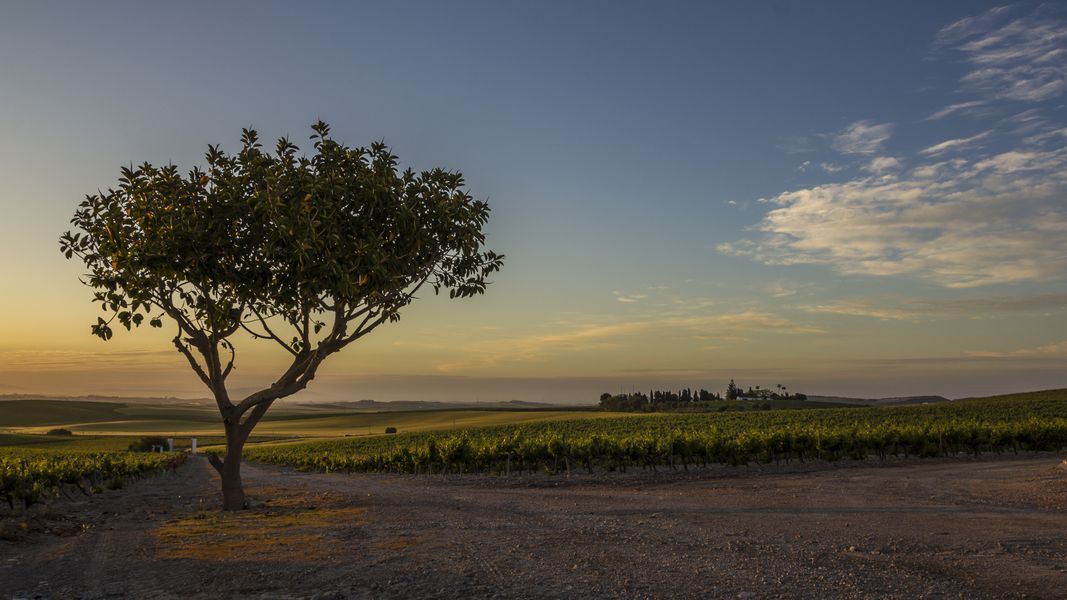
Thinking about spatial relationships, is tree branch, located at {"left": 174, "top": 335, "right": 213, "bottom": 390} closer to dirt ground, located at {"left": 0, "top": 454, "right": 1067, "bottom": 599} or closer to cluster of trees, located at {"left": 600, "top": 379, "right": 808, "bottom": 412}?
dirt ground, located at {"left": 0, "top": 454, "right": 1067, "bottom": 599}

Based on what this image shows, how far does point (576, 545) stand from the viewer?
45.2ft

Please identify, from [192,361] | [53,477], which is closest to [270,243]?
[192,361]

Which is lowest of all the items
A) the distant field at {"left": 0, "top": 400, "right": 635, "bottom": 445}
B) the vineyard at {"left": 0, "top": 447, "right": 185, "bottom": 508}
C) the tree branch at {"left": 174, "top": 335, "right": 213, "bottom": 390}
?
the distant field at {"left": 0, "top": 400, "right": 635, "bottom": 445}

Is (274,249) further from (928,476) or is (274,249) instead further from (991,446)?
(991,446)

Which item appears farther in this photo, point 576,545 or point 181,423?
point 181,423

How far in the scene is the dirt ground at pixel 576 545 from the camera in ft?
35.0

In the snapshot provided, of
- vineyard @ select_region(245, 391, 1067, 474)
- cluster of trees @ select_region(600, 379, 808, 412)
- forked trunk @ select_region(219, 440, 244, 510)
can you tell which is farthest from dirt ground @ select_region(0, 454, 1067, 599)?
cluster of trees @ select_region(600, 379, 808, 412)

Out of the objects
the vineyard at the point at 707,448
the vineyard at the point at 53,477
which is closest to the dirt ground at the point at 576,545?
the vineyard at the point at 53,477

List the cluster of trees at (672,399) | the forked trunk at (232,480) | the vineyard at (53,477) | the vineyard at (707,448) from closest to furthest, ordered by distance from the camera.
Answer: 1. the forked trunk at (232,480)
2. the vineyard at (53,477)
3. the vineyard at (707,448)
4. the cluster of trees at (672,399)

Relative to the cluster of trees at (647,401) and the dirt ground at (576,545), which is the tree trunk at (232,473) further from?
the cluster of trees at (647,401)

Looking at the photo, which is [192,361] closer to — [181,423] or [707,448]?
[707,448]

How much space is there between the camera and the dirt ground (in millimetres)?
10656

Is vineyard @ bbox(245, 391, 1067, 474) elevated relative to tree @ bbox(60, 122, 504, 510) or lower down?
lower down

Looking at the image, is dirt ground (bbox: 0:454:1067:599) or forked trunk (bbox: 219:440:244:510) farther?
forked trunk (bbox: 219:440:244:510)
